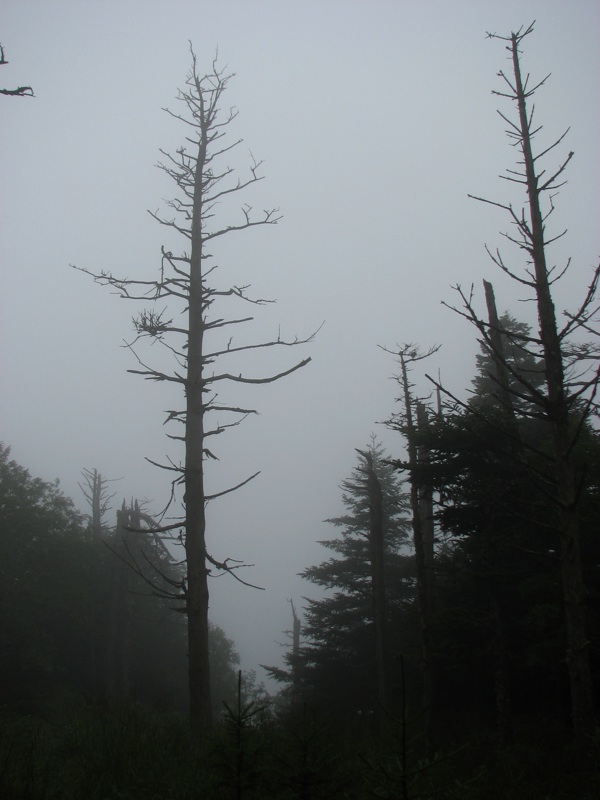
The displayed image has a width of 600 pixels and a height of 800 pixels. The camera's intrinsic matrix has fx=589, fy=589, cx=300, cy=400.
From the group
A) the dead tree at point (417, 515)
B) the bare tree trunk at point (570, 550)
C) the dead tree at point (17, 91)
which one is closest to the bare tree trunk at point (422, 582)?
the dead tree at point (417, 515)

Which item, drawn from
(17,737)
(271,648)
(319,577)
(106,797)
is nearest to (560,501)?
(106,797)

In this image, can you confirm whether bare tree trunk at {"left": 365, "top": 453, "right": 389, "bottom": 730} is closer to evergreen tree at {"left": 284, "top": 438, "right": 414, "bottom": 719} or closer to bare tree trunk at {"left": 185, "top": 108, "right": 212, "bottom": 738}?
evergreen tree at {"left": 284, "top": 438, "right": 414, "bottom": 719}

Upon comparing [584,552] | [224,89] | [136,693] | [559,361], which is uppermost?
[224,89]

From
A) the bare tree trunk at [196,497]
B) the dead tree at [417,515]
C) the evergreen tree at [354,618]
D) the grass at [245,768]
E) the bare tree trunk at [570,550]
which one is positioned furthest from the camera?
the evergreen tree at [354,618]

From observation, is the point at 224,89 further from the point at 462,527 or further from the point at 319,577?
the point at 319,577

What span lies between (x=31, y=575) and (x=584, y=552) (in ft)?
90.8

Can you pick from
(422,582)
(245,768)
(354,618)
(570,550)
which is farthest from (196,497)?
(354,618)

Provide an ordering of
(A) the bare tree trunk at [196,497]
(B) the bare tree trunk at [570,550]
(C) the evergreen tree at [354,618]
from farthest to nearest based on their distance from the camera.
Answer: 1. (C) the evergreen tree at [354,618]
2. (A) the bare tree trunk at [196,497]
3. (B) the bare tree trunk at [570,550]

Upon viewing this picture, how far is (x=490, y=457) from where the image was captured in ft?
48.3

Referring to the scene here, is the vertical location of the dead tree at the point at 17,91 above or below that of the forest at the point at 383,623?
above

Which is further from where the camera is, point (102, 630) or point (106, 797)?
point (102, 630)

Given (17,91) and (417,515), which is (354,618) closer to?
(417,515)

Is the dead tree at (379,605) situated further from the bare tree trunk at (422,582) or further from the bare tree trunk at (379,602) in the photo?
the bare tree trunk at (422,582)

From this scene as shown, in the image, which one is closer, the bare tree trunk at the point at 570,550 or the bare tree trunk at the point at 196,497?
the bare tree trunk at the point at 570,550
